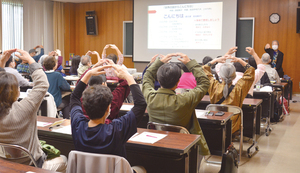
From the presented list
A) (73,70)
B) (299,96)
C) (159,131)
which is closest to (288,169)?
(159,131)

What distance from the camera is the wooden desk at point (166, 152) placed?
2.03m

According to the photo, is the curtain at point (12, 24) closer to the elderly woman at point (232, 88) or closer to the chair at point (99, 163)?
the elderly woman at point (232, 88)

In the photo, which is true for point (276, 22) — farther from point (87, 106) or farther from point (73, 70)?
point (87, 106)

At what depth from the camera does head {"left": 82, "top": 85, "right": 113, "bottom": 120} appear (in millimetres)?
1640

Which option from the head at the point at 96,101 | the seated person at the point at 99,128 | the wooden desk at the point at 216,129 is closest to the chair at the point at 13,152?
the seated person at the point at 99,128

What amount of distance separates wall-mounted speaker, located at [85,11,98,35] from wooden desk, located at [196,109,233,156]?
29.9 ft

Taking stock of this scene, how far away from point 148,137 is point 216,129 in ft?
3.66

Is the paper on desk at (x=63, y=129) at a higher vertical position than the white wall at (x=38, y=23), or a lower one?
lower

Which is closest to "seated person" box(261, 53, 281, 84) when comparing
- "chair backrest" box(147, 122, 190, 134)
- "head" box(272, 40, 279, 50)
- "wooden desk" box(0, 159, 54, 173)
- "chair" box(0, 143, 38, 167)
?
"head" box(272, 40, 279, 50)

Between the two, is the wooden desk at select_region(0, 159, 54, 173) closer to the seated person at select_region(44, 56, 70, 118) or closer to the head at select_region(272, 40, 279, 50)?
the seated person at select_region(44, 56, 70, 118)

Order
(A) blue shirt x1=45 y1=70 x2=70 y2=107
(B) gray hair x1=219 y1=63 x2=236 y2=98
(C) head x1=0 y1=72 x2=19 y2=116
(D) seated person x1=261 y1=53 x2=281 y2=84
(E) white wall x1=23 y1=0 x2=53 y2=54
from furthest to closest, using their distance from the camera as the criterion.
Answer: (E) white wall x1=23 y1=0 x2=53 y2=54, (D) seated person x1=261 y1=53 x2=281 y2=84, (A) blue shirt x1=45 y1=70 x2=70 y2=107, (B) gray hair x1=219 y1=63 x2=236 y2=98, (C) head x1=0 y1=72 x2=19 y2=116

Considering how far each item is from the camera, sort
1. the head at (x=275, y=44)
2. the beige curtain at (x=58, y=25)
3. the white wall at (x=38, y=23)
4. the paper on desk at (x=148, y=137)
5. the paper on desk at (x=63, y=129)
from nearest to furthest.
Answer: the paper on desk at (x=148, y=137), the paper on desk at (x=63, y=129), the head at (x=275, y=44), the white wall at (x=38, y=23), the beige curtain at (x=58, y=25)

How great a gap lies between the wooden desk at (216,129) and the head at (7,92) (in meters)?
1.78

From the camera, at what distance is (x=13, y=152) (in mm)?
1853
